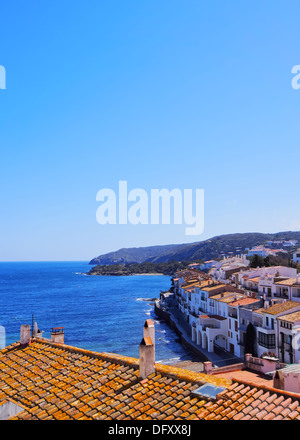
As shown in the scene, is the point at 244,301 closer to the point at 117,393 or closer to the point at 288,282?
the point at 288,282

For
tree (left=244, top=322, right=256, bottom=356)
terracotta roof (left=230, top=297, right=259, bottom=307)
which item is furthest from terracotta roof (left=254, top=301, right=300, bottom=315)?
terracotta roof (left=230, top=297, right=259, bottom=307)

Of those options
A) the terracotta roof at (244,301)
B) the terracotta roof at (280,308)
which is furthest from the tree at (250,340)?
the terracotta roof at (244,301)

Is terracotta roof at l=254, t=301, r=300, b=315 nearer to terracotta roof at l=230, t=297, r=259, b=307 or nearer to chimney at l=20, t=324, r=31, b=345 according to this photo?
terracotta roof at l=230, t=297, r=259, b=307

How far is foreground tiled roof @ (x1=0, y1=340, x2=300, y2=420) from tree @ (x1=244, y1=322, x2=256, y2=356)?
100 feet

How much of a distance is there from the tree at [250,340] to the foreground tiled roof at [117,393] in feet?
100

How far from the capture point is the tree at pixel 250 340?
37281 millimetres

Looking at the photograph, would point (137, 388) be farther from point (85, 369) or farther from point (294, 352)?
point (294, 352)

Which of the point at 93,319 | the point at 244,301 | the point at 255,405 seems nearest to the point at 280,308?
the point at 244,301

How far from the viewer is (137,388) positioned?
25.0ft

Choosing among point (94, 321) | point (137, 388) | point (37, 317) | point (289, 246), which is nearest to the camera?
point (137, 388)

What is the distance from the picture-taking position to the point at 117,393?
7.58 metres

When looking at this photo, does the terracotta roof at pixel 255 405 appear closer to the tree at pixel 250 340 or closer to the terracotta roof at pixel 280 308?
the terracotta roof at pixel 280 308

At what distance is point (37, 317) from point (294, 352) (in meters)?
Answer: 52.9
